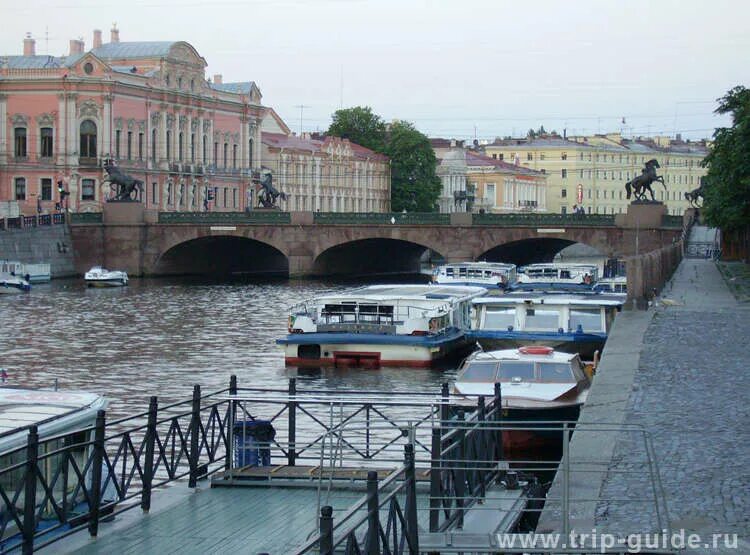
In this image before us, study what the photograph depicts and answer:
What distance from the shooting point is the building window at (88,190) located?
94812 mm

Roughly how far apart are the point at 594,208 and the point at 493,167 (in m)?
26.2

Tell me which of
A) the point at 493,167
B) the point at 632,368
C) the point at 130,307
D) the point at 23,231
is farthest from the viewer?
the point at 493,167

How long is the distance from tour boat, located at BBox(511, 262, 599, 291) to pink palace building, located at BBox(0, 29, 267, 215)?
40292mm

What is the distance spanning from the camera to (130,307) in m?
60.4

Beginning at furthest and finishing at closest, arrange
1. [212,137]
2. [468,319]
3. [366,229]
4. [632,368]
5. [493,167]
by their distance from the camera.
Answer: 1. [493,167]
2. [212,137]
3. [366,229]
4. [468,319]
5. [632,368]

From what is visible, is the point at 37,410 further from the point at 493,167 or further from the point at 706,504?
the point at 493,167

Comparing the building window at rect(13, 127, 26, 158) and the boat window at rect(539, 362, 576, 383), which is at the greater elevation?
the building window at rect(13, 127, 26, 158)

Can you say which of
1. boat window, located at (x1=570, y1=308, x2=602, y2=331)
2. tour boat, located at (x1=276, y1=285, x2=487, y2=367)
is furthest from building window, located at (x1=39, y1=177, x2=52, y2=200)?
boat window, located at (x1=570, y1=308, x2=602, y2=331)

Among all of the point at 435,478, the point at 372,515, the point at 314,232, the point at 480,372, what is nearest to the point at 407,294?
the point at 480,372

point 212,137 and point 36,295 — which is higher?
point 212,137

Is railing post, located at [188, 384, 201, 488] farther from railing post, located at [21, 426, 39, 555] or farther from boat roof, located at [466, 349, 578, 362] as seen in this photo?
boat roof, located at [466, 349, 578, 362]

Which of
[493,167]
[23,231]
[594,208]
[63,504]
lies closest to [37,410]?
[63,504]

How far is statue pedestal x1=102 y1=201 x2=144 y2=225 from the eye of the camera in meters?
84.4

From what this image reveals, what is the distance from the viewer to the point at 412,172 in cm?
14212
